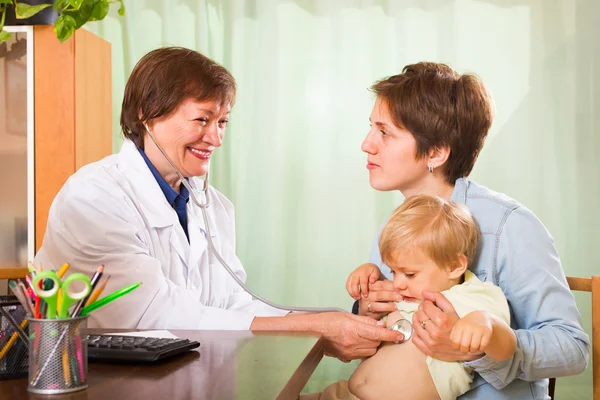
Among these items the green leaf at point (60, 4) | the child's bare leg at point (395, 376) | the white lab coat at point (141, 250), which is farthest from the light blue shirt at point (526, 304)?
the green leaf at point (60, 4)

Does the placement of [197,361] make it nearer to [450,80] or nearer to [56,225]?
[56,225]

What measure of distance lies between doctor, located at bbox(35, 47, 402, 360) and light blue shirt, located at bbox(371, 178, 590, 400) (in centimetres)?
22

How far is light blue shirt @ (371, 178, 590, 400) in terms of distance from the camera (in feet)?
4.33

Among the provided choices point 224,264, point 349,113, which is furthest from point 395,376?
point 349,113

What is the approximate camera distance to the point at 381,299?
1504 mm

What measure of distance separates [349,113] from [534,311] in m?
2.10

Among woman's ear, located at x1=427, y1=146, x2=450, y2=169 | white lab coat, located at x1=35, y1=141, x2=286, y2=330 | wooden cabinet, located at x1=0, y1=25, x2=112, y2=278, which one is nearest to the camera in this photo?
white lab coat, located at x1=35, y1=141, x2=286, y2=330

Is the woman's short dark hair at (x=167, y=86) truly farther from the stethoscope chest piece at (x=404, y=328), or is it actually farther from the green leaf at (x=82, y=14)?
the stethoscope chest piece at (x=404, y=328)

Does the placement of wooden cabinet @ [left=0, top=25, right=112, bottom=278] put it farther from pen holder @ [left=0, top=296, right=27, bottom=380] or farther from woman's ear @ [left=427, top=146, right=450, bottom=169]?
pen holder @ [left=0, top=296, right=27, bottom=380]

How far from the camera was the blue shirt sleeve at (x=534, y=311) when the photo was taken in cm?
132

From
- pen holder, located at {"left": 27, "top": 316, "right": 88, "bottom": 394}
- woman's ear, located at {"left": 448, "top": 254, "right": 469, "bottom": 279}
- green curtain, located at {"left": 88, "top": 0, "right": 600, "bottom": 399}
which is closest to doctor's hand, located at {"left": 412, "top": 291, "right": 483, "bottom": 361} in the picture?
woman's ear, located at {"left": 448, "top": 254, "right": 469, "bottom": 279}

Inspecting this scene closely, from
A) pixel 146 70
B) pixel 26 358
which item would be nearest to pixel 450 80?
pixel 146 70

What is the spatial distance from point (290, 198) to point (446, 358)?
6.95 ft

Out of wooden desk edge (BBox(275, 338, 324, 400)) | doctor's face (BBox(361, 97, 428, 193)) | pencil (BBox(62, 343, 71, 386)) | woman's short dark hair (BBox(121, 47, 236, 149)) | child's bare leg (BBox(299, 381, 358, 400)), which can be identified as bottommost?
child's bare leg (BBox(299, 381, 358, 400))
